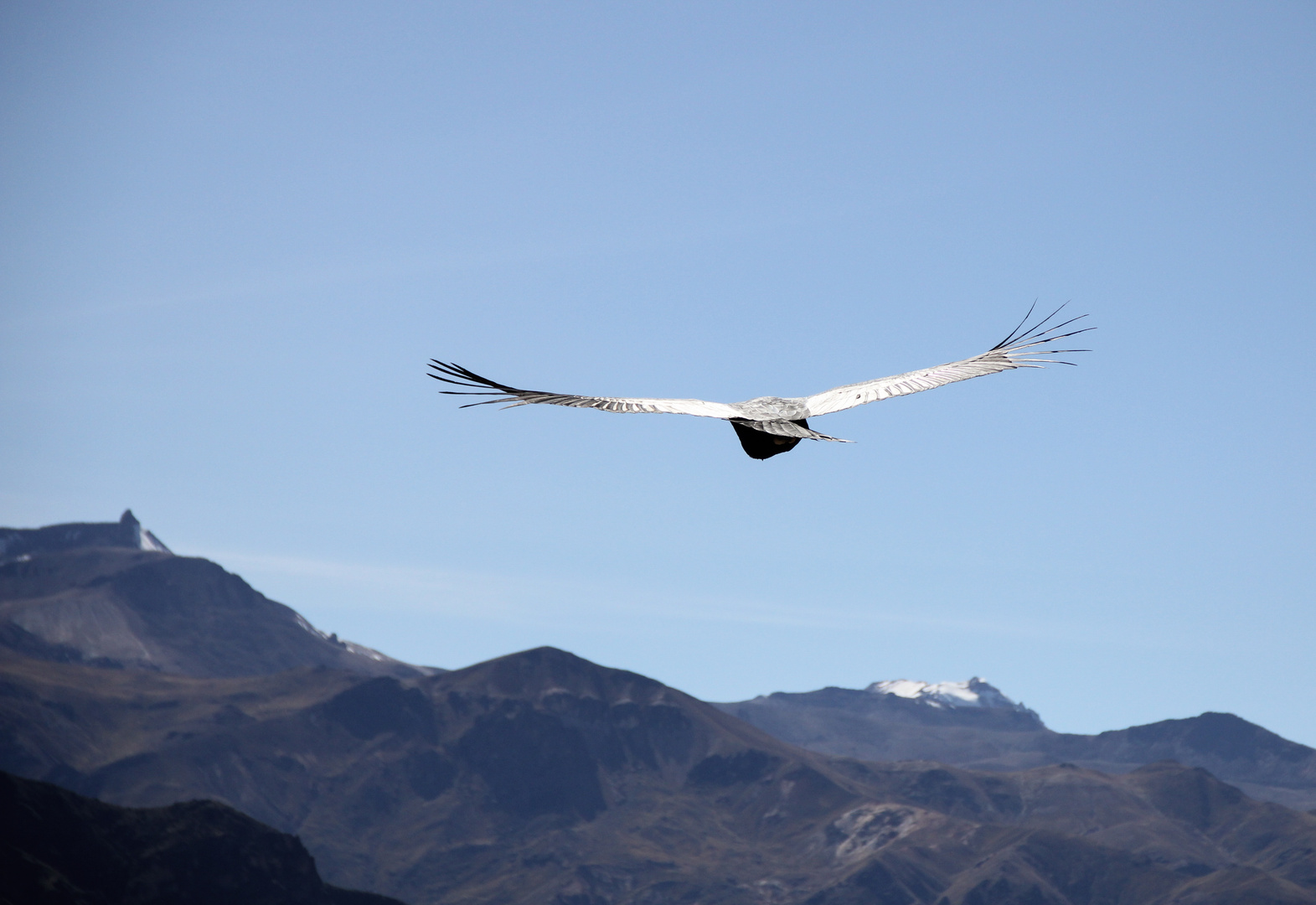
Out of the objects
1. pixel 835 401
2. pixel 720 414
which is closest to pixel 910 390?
pixel 835 401

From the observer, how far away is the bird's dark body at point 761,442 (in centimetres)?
2902

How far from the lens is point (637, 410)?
28.6 metres

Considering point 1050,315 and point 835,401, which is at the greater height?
point 1050,315

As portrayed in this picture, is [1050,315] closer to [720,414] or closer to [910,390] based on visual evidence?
[910,390]

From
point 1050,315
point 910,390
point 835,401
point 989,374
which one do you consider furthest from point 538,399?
point 1050,315

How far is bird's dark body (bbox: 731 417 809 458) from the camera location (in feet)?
95.2

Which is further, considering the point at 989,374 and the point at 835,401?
the point at 989,374

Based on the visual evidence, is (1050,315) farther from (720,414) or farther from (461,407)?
(461,407)

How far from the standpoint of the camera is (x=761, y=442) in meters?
29.6

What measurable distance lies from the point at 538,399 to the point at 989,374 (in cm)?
1227

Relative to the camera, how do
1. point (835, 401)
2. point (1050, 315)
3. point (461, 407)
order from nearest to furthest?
point (461, 407) → point (835, 401) → point (1050, 315)

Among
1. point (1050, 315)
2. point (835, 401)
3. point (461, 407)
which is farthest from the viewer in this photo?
point (1050, 315)

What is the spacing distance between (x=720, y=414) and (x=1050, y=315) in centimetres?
1349

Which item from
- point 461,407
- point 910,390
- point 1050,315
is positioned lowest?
point 461,407
